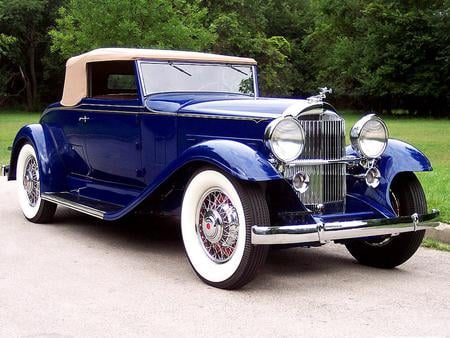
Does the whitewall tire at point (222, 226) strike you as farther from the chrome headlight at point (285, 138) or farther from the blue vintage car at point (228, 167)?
the chrome headlight at point (285, 138)

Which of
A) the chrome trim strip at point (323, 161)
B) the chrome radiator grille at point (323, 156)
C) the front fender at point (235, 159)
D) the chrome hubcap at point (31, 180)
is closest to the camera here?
the front fender at point (235, 159)

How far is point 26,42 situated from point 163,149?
1671 inches

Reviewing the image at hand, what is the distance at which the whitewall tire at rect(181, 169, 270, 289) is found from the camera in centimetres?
458

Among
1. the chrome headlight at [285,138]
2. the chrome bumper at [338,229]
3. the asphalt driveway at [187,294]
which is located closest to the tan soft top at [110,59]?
the asphalt driveway at [187,294]

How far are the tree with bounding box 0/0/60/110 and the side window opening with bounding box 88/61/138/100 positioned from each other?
36006 mm

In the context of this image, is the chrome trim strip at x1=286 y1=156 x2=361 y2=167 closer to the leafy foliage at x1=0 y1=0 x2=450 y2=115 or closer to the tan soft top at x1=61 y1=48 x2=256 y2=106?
the tan soft top at x1=61 y1=48 x2=256 y2=106

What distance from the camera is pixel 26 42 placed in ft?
149

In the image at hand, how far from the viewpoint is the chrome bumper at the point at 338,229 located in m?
4.41

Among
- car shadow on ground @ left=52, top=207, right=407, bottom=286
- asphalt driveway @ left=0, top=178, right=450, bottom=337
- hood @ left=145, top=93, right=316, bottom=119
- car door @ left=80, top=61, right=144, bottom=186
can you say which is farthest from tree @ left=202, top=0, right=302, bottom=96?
asphalt driveway @ left=0, top=178, right=450, bottom=337

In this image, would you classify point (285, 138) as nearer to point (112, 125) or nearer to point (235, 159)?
point (235, 159)

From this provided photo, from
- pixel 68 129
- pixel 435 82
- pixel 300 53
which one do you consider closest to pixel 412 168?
pixel 68 129

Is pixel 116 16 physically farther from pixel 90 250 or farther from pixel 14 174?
pixel 90 250

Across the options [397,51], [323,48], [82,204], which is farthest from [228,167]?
[323,48]

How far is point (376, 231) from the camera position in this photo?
4824 millimetres
